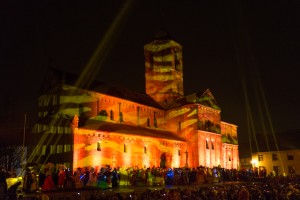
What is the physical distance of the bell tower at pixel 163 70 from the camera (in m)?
50.5

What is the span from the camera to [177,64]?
52.6m

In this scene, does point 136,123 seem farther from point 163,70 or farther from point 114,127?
point 163,70

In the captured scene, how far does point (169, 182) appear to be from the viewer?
31266 millimetres

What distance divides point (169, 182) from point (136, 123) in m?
12.6

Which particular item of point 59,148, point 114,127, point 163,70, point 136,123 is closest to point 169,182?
point 114,127

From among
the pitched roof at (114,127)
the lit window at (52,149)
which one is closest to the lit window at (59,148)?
the lit window at (52,149)

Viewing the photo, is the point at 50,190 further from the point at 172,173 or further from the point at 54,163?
the point at 172,173

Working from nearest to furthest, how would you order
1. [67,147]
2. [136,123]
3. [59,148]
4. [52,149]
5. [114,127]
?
[67,147]
[59,148]
[52,149]
[114,127]
[136,123]

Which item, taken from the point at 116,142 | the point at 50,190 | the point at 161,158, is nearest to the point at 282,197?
the point at 50,190

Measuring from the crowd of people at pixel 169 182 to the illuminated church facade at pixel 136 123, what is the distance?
284cm

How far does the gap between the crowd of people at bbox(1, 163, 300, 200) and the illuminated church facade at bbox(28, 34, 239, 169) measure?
2.84 metres

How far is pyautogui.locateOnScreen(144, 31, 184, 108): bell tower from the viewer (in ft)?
166

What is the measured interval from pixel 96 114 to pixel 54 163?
831cm

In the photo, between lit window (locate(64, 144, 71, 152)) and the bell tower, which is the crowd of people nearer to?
lit window (locate(64, 144, 71, 152))
